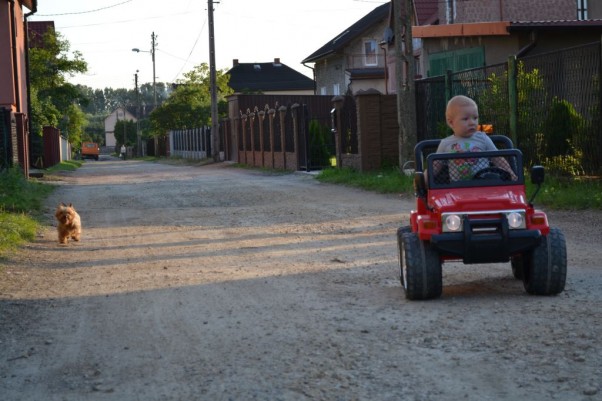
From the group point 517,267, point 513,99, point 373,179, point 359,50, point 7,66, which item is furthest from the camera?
point 359,50

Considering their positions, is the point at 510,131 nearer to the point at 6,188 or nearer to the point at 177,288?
the point at 6,188

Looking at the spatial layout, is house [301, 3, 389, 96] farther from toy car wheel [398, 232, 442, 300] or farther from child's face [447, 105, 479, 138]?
toy car wheel [398, 232, 442, 300]

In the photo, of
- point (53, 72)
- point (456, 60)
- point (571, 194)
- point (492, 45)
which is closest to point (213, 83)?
point (53, 72)

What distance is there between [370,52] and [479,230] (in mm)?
54969

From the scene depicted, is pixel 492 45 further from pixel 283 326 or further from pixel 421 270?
pixel 283 326

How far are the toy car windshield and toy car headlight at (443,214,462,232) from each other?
1.33ft

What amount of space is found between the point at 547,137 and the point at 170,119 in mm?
63535

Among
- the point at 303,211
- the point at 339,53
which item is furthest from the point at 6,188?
the point at 339,53

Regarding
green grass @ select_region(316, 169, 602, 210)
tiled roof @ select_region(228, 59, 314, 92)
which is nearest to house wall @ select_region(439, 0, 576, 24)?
green grass @ select_region(316, 169, 602, 210)

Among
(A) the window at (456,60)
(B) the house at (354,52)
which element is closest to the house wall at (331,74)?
(B) the house at (354,52)

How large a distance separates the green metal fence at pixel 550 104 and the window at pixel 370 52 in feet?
135

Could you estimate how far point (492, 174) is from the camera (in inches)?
271

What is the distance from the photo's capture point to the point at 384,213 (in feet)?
47.0

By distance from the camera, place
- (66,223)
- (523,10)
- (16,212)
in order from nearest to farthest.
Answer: (66,223), (16,212), (523,10)
